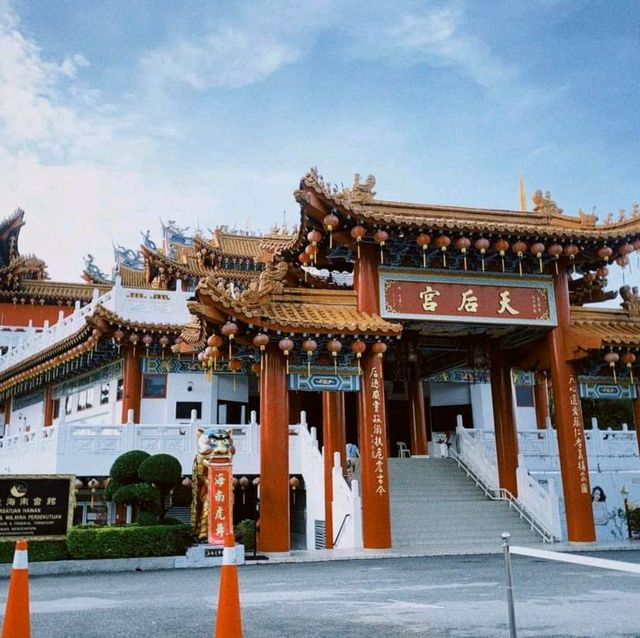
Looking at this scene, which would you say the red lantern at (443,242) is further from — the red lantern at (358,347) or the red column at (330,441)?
the red column at (330,441)

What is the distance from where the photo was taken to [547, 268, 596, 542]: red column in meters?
16.4

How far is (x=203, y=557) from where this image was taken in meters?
13.6

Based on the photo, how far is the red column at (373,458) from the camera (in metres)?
14.9

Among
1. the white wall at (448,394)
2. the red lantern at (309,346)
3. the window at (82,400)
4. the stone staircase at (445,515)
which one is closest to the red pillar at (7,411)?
the window at (82,400)

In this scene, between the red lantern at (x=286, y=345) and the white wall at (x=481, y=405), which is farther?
the white wall at (x=481, y=405)

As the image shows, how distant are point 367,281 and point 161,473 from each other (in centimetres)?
633

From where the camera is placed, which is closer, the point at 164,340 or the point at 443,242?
the point at 443,242

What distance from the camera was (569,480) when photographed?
16.6 metres

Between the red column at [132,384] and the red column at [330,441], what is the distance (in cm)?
828

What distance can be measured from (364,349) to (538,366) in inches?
216

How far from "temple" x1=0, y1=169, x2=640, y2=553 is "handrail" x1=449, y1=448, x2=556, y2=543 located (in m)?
0.06

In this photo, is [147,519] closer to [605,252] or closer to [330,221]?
[330,221]

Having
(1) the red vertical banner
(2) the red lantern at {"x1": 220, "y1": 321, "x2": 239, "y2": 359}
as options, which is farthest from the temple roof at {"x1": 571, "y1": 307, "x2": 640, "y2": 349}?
(1) the red vertical banner

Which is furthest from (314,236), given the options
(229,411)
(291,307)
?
(229,411)
